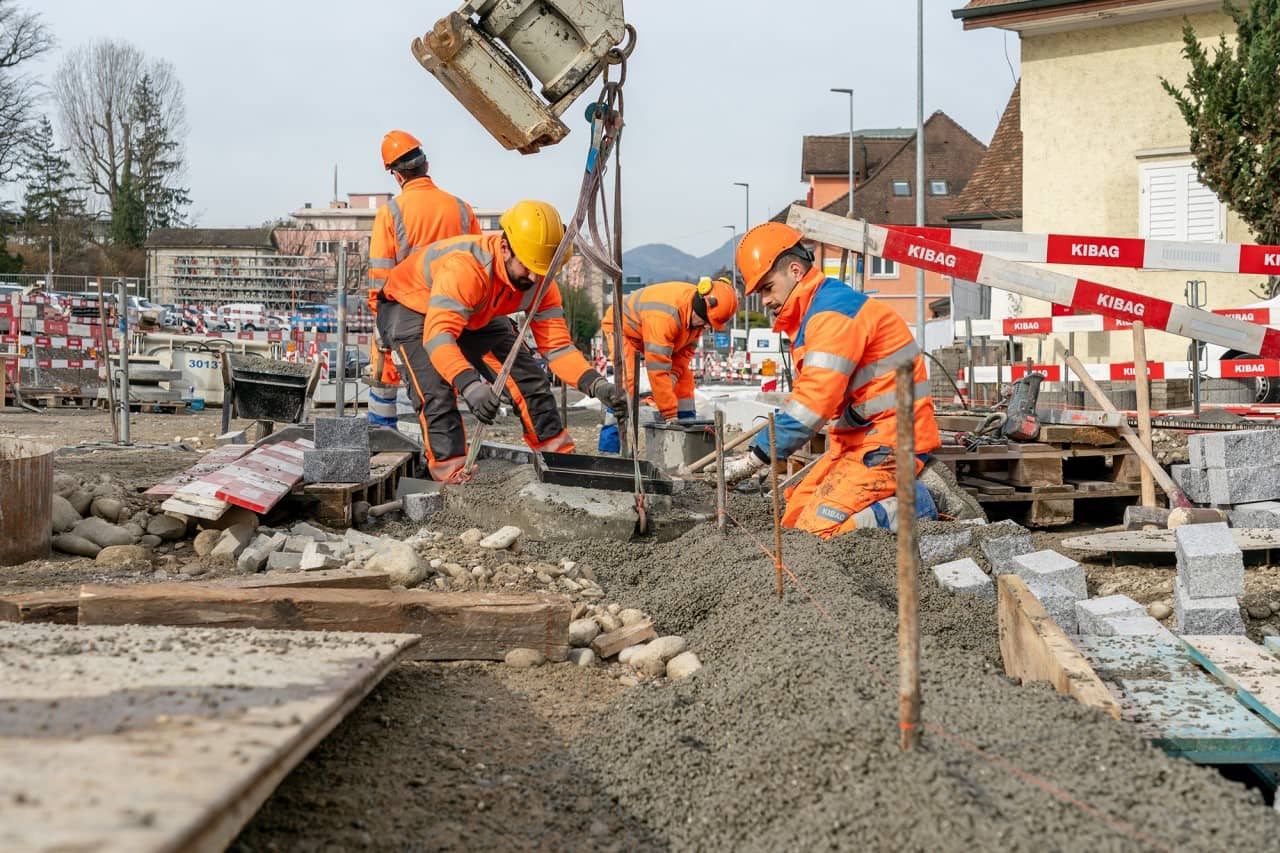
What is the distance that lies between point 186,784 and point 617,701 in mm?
1974

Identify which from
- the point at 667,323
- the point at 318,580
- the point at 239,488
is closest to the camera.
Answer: the point at 318,580

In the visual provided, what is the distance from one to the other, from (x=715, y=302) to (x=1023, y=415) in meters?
2.81

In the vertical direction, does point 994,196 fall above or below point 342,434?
above

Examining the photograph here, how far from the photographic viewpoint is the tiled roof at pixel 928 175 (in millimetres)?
47625

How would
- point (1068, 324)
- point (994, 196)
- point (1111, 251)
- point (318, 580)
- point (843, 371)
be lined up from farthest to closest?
point (994, 196) < point (1068, 324) < point (1111, 251) < point (843, 371) < point (318, 580)

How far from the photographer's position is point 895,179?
164 feet

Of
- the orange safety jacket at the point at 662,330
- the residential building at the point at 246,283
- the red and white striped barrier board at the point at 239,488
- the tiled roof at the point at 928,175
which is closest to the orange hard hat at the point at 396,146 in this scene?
the orange safety jacket at the point at 662,330

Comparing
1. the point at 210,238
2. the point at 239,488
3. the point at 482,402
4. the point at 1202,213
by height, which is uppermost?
the point at 210,238

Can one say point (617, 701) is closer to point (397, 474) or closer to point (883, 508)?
point (883, 508)

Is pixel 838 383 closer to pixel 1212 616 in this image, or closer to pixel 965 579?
pixel 965 579

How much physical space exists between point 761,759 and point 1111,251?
6056 mm

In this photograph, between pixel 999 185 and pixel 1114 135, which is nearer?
pixel 1114 135

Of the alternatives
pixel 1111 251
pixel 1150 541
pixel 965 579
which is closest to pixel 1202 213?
pixel 1111 251

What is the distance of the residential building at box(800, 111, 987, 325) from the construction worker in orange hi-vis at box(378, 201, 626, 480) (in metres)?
37.4
